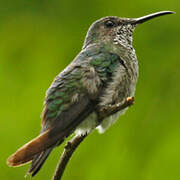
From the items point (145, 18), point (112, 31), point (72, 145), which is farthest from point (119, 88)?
point (112, 31)

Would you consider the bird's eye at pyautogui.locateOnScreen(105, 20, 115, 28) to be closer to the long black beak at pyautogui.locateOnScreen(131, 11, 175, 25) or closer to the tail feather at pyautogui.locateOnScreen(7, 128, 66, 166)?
the long black beak at pyautogui.locateOnScreen(131, 11, 175, 25)

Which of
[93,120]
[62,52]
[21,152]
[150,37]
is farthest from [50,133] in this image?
[150,37]

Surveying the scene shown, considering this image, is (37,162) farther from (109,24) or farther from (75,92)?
(109,24)

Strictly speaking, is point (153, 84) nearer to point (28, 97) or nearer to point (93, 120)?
point (93, 120)

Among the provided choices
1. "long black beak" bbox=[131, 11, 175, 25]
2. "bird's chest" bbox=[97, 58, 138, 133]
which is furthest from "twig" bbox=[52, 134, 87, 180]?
"long black beak" bbox=[131, 11, 175, 25]

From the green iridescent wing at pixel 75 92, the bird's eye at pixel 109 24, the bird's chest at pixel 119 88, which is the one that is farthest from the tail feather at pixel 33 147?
the bird's eye at pixel 109 24

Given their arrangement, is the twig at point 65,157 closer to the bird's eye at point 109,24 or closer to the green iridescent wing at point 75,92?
the green iridescent wing at point 75,92
